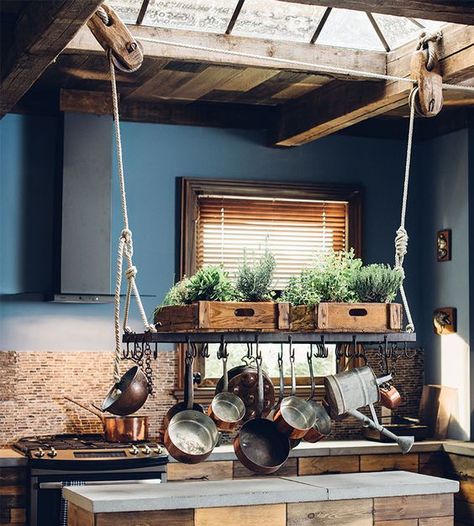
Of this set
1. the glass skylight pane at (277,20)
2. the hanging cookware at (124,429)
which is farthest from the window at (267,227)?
the glass skylight pane at (277,20)

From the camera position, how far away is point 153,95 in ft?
19.2

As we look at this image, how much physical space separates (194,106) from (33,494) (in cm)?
249

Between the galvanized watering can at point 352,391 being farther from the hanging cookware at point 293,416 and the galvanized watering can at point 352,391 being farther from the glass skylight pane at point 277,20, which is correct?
the glass skylight pane at point 277,20

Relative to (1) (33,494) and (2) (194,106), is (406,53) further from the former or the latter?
(1) (33,494)

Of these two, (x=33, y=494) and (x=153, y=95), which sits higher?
(x=153, y=95)

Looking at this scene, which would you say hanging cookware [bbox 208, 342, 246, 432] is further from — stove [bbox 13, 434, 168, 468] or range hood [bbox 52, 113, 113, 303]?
range hood [bbox 52, 113, 113, 303]

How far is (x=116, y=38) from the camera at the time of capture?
152 inches

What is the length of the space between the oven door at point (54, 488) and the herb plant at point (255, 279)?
1.42m

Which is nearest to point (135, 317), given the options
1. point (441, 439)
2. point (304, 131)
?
point (304, 131)

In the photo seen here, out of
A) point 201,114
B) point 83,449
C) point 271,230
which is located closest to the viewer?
point 83,449

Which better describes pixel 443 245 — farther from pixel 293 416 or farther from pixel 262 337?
pixel 262 337

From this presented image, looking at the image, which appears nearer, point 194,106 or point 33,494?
point 33,494

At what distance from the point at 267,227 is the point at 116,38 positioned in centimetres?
260

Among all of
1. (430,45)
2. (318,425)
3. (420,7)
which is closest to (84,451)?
(318,425)
